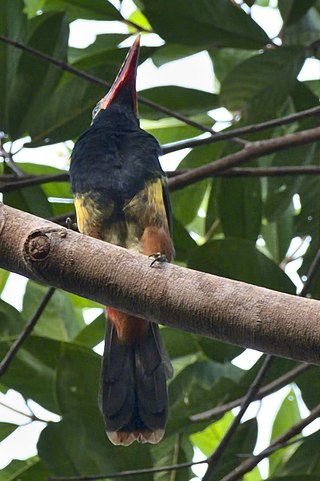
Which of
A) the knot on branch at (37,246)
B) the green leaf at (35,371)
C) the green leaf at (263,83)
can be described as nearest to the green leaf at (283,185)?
the green leaf at (263,83)

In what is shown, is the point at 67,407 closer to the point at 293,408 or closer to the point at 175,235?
the point at 175,235

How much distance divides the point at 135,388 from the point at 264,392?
45 centimetres

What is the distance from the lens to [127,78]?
12.3ft

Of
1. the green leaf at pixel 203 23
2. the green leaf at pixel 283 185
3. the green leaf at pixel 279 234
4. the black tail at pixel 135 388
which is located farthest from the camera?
the green leaf at pixel 279 234

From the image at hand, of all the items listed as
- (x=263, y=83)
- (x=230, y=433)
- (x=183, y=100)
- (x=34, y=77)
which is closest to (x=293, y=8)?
(x=263, y=83)

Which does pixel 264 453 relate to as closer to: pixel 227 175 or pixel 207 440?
pixel 227 175

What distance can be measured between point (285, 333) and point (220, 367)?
1.59 m

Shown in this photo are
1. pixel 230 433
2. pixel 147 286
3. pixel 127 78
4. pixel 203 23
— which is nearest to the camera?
pixel 147 286

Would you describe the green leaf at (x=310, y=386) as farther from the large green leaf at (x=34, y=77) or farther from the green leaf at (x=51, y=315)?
the large green leaf at (x=34, y=77)

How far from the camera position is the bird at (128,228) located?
292cm

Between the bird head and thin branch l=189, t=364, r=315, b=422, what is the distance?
132 centimetres

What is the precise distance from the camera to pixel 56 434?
2.92 metres

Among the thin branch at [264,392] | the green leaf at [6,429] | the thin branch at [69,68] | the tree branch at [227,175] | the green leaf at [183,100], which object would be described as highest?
the green leaf at [183,100]

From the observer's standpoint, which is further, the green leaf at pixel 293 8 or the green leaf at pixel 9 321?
the green leaf at pixel 293 8
